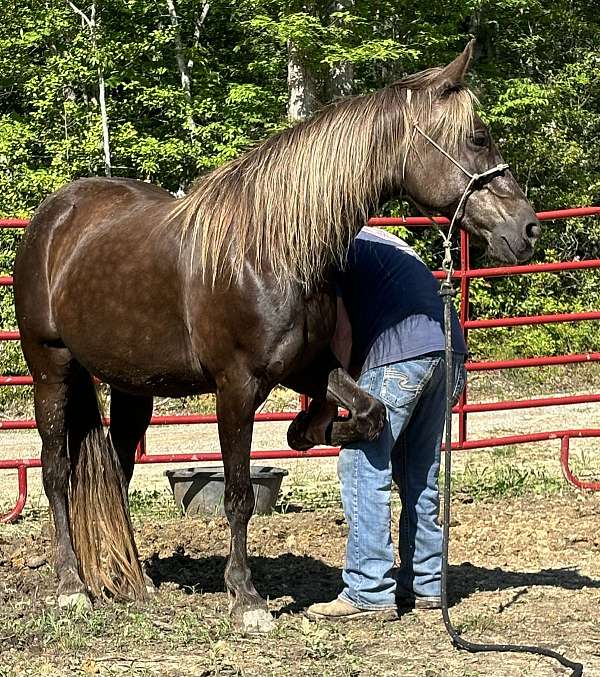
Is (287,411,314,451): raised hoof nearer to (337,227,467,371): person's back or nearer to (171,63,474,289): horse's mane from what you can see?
(337,227,467,371): person's back

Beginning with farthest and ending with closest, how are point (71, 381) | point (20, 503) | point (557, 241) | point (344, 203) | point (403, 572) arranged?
1. point (557, 241)
2. point (20, 503)
3. point (71, 381)
4. point (403, 572)
5. point (344, 203)

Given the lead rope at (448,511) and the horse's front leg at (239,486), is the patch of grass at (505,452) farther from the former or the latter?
the horse's front leg at (239,486)

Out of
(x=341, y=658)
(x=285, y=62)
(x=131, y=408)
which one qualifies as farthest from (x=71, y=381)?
(x=285, y=62)

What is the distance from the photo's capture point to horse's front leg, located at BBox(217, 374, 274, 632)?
13.5 feet

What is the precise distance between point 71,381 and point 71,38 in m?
13.2

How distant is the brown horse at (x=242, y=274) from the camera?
3988 mm

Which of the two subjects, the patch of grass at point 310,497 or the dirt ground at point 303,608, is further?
the patch of grass at point 310,497

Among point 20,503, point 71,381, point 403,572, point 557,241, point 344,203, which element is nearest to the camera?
point 344,203

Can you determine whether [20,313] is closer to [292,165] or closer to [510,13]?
[292,165]

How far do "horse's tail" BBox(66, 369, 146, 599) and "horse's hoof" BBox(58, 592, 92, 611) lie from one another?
14 cm

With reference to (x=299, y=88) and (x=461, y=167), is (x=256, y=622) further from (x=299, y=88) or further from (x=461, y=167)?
(x=299, y=88)

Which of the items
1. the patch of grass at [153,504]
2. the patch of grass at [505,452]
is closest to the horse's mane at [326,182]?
the patch of grass at [153,504]

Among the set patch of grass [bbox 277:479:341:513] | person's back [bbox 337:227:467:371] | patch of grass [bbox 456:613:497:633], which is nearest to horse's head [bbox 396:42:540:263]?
person's back [bbox 337:227:467:371]

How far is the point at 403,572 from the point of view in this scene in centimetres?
459
